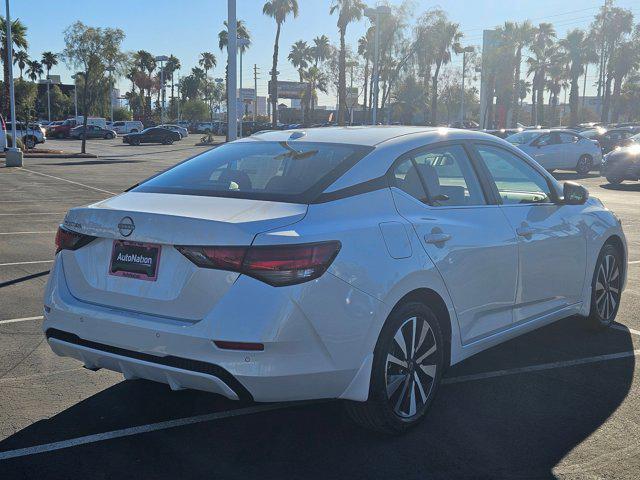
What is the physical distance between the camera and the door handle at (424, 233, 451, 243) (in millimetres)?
3943

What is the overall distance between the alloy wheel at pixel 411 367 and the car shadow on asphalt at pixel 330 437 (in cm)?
18

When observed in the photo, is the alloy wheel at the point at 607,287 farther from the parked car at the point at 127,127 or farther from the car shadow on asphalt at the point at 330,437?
the parked car at the point at 127,127

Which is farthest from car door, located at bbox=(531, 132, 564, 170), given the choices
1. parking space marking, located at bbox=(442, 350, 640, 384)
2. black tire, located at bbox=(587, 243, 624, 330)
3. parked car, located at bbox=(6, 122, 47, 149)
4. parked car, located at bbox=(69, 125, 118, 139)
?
parked car, located at bbox=(69, 125, 118, 139)

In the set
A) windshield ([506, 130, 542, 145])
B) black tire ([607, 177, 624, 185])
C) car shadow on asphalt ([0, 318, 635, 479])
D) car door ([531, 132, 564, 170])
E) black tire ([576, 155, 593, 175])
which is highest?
windshield ([506, 130, 542, 145])

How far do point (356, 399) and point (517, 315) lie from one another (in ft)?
5.51

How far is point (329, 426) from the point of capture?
407cm

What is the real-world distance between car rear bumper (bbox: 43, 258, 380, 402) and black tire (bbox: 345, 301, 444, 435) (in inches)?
8.0

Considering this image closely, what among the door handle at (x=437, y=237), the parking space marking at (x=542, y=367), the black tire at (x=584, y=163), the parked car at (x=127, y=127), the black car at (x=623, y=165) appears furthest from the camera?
the parked car at (x=127, y=127)

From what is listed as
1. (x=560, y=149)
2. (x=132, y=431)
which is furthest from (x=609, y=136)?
(x=132, y=431)

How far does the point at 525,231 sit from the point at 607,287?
5.37 feet

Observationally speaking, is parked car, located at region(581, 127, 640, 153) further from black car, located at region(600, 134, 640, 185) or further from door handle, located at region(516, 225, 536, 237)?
door handle, located at region(516, 225, 536, 237)

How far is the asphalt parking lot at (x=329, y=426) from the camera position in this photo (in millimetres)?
3570

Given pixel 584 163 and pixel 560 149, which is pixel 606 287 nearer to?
pixel 560 149

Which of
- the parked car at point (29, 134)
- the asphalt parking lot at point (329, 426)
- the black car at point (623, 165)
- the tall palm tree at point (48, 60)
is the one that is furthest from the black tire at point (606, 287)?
the tall palm tree at point (48, 60)
